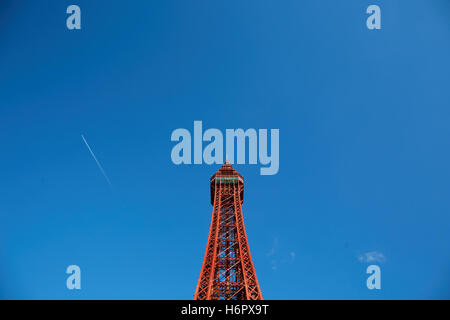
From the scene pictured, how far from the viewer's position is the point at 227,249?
40125 mm

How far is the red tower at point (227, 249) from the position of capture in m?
34.1

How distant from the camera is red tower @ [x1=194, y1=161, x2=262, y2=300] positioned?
112ft

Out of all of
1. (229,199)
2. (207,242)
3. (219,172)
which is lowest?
(207,242)
